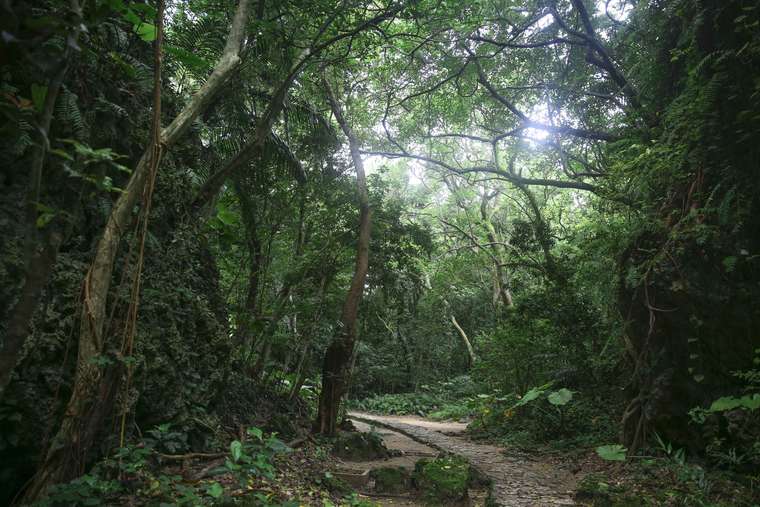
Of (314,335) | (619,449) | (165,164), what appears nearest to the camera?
(165,164)

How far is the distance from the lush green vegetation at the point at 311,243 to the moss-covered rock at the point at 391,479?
58 centimetres

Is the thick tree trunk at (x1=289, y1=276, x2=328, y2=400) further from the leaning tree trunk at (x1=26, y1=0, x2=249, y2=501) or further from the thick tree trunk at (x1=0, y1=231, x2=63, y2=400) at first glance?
the thick tree trunk at (x1=0, y1=231, x2=63, y2=400)

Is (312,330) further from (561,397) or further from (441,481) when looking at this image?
(561,397)

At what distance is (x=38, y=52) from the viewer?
1.94m

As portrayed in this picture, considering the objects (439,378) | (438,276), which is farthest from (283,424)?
(439,378)

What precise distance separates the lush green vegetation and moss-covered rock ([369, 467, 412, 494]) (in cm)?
58

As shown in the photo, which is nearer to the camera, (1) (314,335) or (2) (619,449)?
(2) (619,449)

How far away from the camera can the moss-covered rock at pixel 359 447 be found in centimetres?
770

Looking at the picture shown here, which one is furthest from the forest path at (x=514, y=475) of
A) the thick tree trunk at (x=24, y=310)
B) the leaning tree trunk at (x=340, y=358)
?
the thick tree trunk at (x=24, y=310)

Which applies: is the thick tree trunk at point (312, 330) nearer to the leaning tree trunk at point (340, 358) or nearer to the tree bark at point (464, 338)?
the leaning tree trunk at point (340, 358)

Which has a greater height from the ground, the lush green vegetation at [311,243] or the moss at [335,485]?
the lush green vegetation at [311,243]

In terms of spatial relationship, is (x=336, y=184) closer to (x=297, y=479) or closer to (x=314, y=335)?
(x=314, y=335)

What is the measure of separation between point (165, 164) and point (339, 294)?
523 centimetres

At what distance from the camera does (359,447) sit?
782 cm
